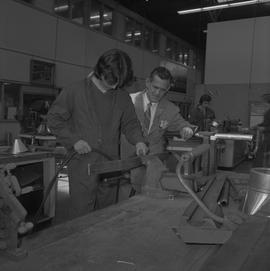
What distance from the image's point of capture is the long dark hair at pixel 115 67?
1541 mm

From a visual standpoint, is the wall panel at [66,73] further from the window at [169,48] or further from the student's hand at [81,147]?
the student's hand at [81,147]

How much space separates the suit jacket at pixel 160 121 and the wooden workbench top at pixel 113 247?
928 millimetres

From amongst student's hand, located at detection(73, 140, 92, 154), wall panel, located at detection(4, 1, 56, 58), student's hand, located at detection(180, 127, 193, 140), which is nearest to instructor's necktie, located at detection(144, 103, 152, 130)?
student's hand, located at detection(180, 127, 193, 140)

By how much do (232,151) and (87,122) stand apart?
162 inches

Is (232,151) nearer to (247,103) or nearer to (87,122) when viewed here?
(247,103)

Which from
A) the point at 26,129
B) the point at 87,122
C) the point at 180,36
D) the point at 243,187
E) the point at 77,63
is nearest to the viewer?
the point at 243,187

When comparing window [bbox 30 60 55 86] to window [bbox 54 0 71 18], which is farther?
window [bbox 54 0 71 18]

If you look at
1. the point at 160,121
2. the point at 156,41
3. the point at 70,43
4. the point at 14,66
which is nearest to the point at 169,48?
the point at 156,41

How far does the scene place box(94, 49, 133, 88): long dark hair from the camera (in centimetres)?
154

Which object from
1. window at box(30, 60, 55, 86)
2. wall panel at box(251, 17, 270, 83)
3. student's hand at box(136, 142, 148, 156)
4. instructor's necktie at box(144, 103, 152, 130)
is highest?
wall panel at box(251, 17, 270, 83)

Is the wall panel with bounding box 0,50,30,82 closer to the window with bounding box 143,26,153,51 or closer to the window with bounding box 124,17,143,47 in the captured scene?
the window with bounding box 124,17,143,47

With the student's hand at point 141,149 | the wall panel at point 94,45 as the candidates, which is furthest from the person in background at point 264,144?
the wall panel at point 94,45

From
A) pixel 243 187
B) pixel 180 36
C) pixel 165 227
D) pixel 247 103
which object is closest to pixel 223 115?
pixel 247 103

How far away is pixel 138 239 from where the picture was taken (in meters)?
0.94
